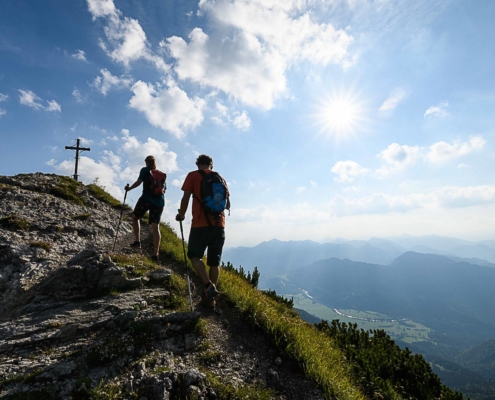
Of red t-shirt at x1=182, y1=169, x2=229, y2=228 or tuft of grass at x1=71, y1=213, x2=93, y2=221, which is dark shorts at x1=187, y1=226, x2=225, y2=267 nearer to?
red t-shirt at x1=182, y1=169, x2=229, y2=228

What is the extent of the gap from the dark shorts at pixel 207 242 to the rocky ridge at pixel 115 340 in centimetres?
117

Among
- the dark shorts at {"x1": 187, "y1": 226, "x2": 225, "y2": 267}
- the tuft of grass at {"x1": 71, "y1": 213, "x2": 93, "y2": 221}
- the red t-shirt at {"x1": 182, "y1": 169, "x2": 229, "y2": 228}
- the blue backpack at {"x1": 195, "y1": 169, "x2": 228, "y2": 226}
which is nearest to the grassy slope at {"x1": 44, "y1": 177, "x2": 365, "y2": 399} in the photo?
the dark shorts at {"x1": 187, "y1": 226, "x2": 225, "y2": 267}

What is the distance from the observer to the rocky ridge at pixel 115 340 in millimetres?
3846

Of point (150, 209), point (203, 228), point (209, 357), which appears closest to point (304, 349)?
point (209, 357)

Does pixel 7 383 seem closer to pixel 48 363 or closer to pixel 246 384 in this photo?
pixel 48 363

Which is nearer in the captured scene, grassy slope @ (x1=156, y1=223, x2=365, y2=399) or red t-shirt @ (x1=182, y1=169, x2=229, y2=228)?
grassy slope @ (x1=156, y1=223, x2=365, y2=399)

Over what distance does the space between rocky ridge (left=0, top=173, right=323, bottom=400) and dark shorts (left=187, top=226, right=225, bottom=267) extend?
1.17 metres

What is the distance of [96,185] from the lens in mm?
19344

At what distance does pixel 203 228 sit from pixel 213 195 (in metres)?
0.75

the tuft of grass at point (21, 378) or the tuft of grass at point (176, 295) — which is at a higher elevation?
the tuft of grass at point (176, 295)

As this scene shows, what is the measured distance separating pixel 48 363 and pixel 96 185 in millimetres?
17192

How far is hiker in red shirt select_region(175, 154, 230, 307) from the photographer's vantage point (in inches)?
236

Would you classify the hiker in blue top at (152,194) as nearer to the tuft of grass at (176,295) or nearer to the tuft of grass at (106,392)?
the tuft of grass at (176,295)

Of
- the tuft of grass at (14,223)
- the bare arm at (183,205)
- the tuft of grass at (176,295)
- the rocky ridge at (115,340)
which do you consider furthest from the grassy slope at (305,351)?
the tuft of grass at (14,223)
